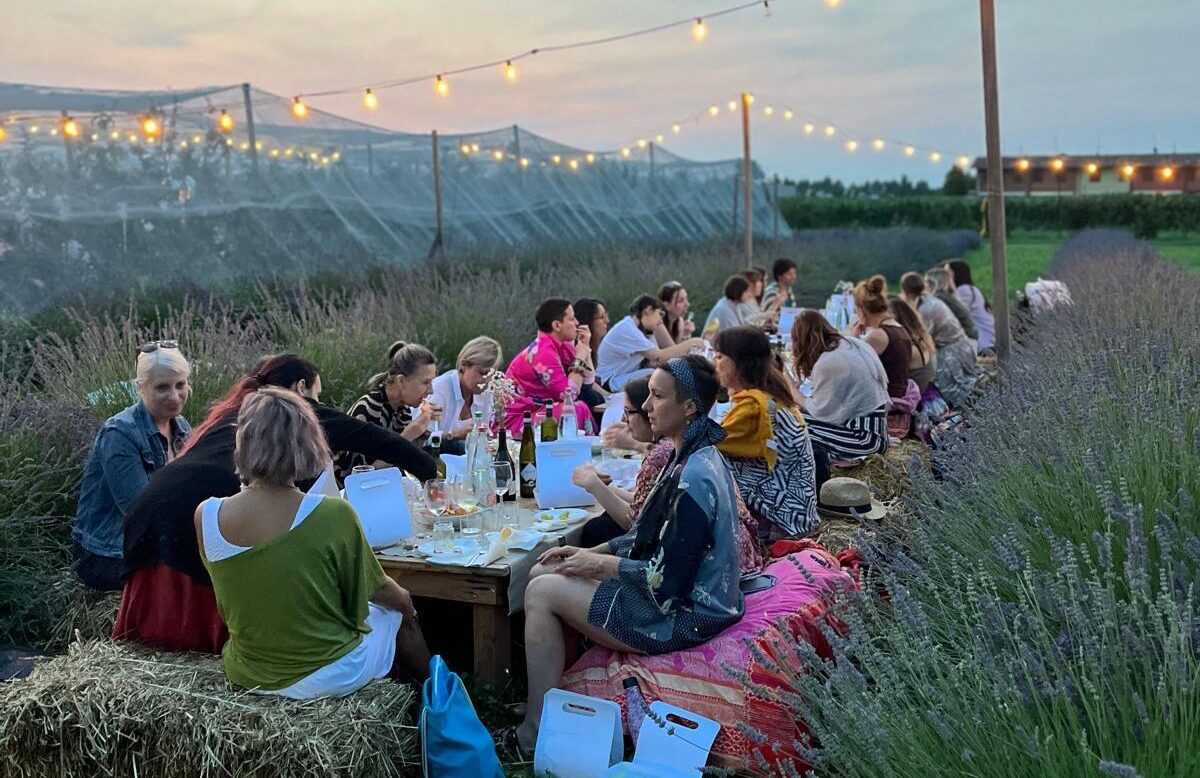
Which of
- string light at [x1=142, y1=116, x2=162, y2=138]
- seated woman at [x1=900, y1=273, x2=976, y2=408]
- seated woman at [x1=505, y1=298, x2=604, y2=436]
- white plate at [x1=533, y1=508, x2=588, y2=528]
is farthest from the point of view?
string light at [x1=142, y1=116, x2=162, y2=138]

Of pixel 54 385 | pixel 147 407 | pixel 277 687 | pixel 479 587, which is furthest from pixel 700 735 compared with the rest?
pixel 54 385

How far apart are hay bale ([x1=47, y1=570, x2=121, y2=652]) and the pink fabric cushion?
1.75 m

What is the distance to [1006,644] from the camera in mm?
2324

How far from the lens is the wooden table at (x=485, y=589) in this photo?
11.7 ft

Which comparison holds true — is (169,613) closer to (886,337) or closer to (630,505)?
(630,505)

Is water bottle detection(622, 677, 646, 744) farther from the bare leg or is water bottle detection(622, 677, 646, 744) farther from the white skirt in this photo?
the white skirt

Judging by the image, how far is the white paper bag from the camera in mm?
4191

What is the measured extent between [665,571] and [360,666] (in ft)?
3.22

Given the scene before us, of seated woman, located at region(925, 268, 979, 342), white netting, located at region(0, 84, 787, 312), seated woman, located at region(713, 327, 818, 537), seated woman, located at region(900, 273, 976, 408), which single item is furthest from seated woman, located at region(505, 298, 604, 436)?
white netting, located at region(0, 84, 787, 312)

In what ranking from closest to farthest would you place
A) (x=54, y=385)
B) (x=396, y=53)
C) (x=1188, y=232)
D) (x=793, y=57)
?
(x=54, y=385), (x=396, y=53), (x=793, y=57), (x=1188, y=232)

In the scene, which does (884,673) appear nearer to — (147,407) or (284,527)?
(284,527)

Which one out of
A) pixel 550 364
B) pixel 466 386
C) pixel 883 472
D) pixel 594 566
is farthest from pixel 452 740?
pixel 883 472

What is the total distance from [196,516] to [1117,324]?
19.2 feet

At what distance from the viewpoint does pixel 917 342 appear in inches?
302
